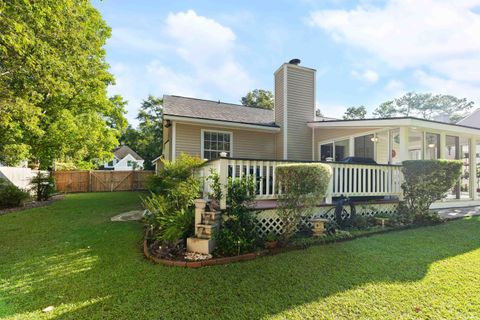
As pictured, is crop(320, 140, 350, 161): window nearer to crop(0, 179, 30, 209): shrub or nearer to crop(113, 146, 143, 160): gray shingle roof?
crop(0, 179, 30, 209): shrub

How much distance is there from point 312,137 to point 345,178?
15.5 feet

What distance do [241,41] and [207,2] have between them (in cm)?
301

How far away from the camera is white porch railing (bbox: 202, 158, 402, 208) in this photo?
5.09 m

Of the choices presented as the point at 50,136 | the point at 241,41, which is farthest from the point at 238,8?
the point at 50,136

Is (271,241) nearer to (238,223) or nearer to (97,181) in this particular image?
(238,223)

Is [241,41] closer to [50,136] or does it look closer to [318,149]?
[318,149]

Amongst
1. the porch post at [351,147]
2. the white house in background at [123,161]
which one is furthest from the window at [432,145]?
the white house in background at [123,161]

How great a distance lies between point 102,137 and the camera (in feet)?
Result: 50.6

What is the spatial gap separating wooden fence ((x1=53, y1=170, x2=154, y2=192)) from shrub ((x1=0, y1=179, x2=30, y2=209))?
694cm

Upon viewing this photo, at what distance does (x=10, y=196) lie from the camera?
9367 millimetres

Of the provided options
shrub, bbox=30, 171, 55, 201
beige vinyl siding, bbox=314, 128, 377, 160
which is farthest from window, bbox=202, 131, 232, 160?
shrub, bbox=30, 171, 55, 201

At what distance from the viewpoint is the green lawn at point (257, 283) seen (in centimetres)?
249

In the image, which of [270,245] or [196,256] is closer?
[196,256]

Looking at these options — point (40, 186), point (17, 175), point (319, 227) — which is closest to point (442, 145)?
point (319, 227)
